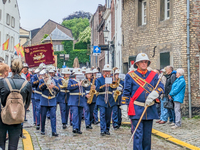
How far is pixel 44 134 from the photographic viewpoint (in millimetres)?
Result: 9734

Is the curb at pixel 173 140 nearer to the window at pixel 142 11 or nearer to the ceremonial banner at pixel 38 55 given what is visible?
the ceremonial banner at pixel 38 55

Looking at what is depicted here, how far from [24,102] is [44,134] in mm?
4233

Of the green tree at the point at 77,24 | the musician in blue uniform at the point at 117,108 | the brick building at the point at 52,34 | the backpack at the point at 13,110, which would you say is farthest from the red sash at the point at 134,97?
the green tree at the point at 77,24

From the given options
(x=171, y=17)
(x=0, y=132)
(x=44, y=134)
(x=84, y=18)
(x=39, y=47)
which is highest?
(x=84, y=18)

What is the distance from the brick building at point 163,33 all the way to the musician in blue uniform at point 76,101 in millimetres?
3432

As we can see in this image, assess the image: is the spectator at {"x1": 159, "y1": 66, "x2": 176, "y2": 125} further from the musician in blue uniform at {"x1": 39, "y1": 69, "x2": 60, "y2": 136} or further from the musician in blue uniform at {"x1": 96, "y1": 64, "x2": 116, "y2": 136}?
the musician in blue uniform at {"x1": 39, "y1": 69, "x2": 60, "y2": 136}

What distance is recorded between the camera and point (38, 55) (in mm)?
14336

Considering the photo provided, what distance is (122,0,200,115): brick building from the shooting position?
43.9 ft

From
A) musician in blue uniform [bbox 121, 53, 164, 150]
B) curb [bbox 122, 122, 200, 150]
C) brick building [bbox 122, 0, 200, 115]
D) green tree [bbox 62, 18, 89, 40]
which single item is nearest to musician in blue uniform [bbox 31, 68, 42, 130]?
curb [bbox 122, 122, 200, 150]

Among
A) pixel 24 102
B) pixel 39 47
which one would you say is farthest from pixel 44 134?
pixel 39 47

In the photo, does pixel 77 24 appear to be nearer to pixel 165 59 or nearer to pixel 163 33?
pixel 163 33

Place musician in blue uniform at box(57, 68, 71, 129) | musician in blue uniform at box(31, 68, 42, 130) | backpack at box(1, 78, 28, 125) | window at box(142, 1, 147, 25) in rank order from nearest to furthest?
1. backpack at box(1, 78, 28, 125)
2. musician in blue uniform at box(31, 68, 42, 130)
3. musician in blue uniform at box(57, 68, 71, 129)
4. window at box(142, 1, 147, 25)

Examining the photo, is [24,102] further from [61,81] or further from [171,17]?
[171,17]

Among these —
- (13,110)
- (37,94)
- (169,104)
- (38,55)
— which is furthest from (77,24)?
(13,110)
